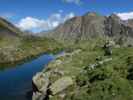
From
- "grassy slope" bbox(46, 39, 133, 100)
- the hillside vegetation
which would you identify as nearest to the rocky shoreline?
the hillside vegetation

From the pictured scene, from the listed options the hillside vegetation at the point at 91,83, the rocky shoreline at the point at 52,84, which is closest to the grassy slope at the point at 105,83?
the hillside vegetation at the point at 91,83

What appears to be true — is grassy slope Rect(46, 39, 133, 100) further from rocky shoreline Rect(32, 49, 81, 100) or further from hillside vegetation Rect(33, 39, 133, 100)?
rocky shoreline Rect(32, 49, 81, 100)

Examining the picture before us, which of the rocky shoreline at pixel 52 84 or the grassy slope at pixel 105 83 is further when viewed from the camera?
the rocky shoreline at pixel 52 84

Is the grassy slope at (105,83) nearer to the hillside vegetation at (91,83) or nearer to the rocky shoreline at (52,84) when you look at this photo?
the hillside vegetation at (91,83)

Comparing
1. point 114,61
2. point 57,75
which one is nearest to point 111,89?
point 114,61

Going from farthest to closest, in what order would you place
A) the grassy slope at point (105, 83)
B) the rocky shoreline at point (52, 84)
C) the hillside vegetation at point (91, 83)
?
the rocky shoreline at point (52, 84) → the hillside vegetation at point (91, 83) → the grassy slope at point (105, 83)

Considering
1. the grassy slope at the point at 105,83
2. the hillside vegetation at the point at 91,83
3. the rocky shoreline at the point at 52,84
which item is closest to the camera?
the grassy slope at the point at 105,83

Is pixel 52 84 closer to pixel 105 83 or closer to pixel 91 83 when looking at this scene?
pixel 91 83

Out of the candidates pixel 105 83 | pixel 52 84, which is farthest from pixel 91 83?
pixel 52 84

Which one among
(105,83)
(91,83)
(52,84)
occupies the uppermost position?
(105,83)

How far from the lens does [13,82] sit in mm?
88875

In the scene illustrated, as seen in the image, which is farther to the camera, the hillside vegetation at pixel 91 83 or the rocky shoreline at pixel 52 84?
the rocky shoreline at pixel 52 84

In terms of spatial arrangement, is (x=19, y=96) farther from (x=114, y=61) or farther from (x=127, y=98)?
(x=127, y=98)

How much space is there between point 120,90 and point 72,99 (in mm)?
7980
